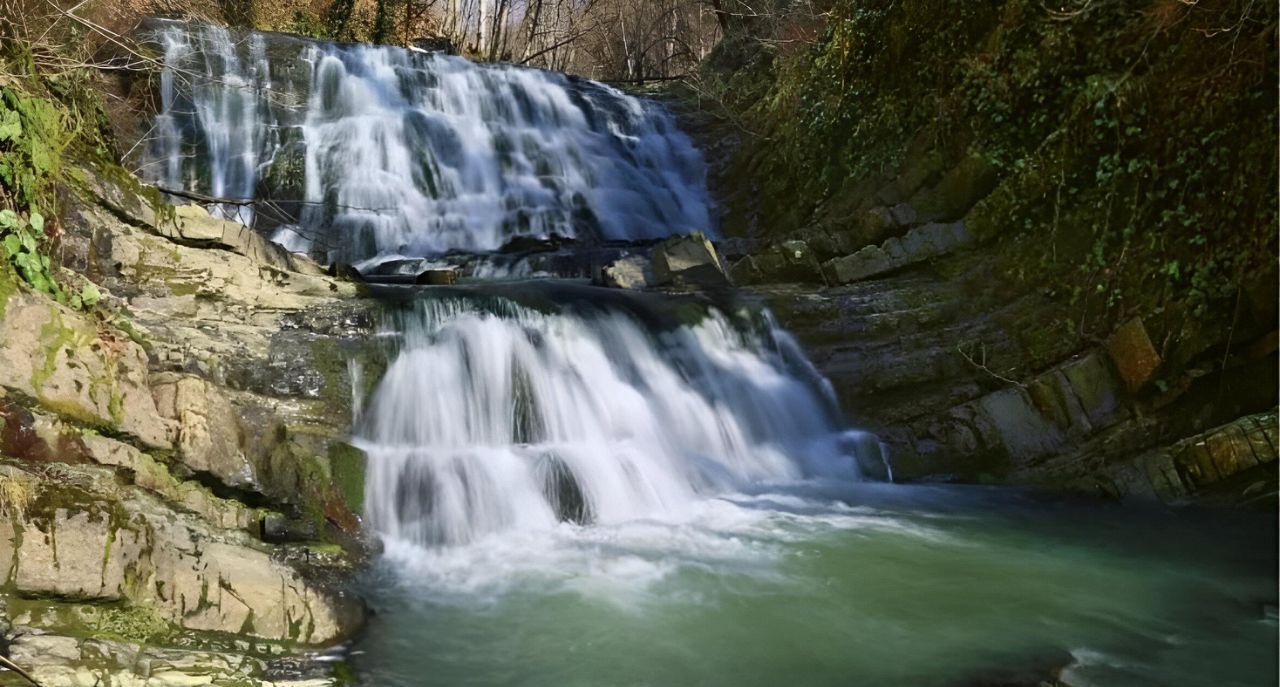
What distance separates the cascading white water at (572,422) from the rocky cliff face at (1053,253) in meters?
0.83

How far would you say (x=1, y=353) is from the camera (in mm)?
4188

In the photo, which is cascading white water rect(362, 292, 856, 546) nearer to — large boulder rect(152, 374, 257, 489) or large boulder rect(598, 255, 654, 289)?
large boulder rect(152, 374, 257, 489)

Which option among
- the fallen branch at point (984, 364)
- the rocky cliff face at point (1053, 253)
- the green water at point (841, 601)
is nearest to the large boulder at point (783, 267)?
the rocky cliff face at point (1053, 253)

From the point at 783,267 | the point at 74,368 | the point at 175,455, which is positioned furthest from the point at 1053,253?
the point at 74,368

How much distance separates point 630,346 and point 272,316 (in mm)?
3268

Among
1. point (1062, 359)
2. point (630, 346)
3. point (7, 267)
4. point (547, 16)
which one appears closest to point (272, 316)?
point (7, 267)

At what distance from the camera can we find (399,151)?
12.8m

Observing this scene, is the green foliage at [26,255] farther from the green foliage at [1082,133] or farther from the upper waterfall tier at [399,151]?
the green foliage at [1082,133]

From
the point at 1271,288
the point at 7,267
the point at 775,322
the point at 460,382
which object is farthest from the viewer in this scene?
the point at 775,322

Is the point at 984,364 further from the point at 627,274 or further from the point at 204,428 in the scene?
the point at 204,428

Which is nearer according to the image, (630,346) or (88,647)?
(88,647)

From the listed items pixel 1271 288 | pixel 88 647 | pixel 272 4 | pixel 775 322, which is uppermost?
pixel 272 4

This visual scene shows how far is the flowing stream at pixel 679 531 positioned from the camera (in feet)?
13.9

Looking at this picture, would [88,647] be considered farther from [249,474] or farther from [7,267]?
[7,267]
